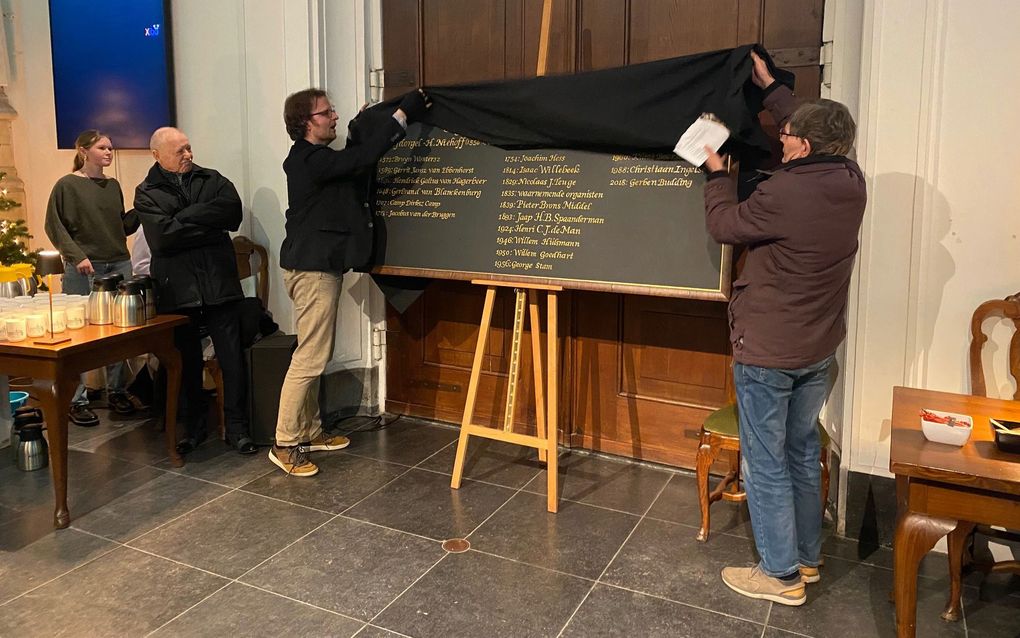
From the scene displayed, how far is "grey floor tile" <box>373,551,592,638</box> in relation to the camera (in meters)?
2.47

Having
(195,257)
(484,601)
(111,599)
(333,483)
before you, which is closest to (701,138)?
(484,601)

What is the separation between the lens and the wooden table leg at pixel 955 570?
253 centimetres

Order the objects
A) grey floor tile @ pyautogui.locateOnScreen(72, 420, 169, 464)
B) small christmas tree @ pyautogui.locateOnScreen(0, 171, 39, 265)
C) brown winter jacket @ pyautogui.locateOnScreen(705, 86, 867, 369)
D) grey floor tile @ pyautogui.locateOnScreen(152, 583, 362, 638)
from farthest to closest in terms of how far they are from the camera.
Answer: small christmas tree @ pyautogui.locateOnScreen(0, 171, 39, 265), grey floor tile @ pyautogui.locateOnScreen(72, 420, 169, 464), grey floor tile @ pyautogui.locateOnScreen(152, 583, 362, 638), brown winter jacket @ pyautogui.locateOnScreen(705, 86, 867, 369)

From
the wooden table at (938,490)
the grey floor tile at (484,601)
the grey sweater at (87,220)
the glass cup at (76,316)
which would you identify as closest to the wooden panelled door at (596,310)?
the grey floor tile at (484,601)

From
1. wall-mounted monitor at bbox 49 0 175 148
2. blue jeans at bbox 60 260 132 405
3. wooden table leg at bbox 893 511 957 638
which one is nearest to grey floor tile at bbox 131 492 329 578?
blue jeans at bbox 60 260 132 405

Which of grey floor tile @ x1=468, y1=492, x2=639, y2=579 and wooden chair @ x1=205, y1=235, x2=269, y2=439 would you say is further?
wooden chair @ x1=205, y1=235, x2=269, y2=439

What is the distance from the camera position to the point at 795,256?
236cm

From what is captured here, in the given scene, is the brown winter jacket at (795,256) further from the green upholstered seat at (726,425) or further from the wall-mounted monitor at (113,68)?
the wall-mounted monitor at (113,68)

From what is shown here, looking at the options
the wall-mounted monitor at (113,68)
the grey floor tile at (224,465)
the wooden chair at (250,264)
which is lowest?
the grey floor tile at (224,465)

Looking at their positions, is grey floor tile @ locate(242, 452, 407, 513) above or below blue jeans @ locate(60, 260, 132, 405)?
below

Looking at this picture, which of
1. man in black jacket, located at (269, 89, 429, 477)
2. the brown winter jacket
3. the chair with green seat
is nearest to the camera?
the brown winter jacket

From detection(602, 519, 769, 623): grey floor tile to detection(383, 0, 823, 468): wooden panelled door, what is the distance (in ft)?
2.32

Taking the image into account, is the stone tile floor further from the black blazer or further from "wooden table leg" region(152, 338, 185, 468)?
the black blazer

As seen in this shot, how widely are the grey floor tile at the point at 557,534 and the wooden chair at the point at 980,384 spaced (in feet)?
3.78
